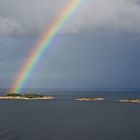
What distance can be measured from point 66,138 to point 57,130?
47.8 ft

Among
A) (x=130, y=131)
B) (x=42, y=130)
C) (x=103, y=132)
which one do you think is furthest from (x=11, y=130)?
(x=130, y=131)

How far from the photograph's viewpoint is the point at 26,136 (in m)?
85.9

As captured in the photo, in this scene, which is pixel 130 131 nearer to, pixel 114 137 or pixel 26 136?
pixel 114 137

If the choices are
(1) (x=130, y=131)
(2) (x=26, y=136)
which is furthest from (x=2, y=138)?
(1) (x=130, y=131)

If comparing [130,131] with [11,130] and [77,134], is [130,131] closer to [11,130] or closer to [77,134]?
[77,134]

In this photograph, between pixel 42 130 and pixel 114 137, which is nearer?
pixel 114 137

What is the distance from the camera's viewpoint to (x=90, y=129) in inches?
3868

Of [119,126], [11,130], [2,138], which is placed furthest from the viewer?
[119,126]

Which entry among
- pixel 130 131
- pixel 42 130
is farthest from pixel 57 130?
pixel 130 131

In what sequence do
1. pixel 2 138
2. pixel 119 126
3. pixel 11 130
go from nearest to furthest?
1. pixel 2 138
2. pixel 11 130
3. pixel 119 126

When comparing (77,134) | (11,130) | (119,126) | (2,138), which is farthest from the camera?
(119,126)

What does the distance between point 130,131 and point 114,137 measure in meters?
11.3

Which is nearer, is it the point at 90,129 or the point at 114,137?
the point at 114,137

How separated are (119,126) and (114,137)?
22930mm
